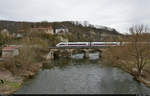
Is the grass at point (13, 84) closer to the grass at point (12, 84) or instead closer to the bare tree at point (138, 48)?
the grass at point (12, 84)

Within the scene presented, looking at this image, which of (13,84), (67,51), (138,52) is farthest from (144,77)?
(67,51)

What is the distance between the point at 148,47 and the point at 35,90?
554 inches

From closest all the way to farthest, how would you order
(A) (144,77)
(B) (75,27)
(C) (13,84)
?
(C) (13,84) → (A) (144,77) → (B) (75,27)

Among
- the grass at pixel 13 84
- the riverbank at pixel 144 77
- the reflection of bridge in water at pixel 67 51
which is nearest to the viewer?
the grass at pixel 13 84

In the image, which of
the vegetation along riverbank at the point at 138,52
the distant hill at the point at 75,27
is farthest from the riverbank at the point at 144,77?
the distant hill at the point at 75,27

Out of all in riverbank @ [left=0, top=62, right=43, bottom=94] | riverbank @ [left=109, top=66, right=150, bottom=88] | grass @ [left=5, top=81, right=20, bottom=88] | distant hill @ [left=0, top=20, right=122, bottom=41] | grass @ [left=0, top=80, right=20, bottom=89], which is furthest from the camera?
distant hill @ [left=0, top=20, right=122, bottom=41]

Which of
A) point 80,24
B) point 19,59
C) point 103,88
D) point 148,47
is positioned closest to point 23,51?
point 19,59

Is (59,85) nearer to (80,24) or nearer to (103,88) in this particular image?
(103,88)

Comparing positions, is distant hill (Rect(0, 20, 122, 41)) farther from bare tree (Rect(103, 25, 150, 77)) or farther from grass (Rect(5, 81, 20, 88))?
grass (Rect(5, 81, 20, 88))

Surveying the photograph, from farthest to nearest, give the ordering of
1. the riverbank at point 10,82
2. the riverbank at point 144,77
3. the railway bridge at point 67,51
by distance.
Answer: the railway bridge at point 67,51 < the riverbank at point 144,77 < the riverbank at point 10,82

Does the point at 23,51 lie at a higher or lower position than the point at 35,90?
higher

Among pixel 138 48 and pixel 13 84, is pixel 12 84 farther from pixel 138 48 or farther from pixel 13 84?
pixel 138 48

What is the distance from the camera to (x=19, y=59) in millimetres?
29625

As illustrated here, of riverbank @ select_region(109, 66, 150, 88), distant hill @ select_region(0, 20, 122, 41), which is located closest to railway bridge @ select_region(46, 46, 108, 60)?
riverbank @ select_region(109, 66, 150, 88)
